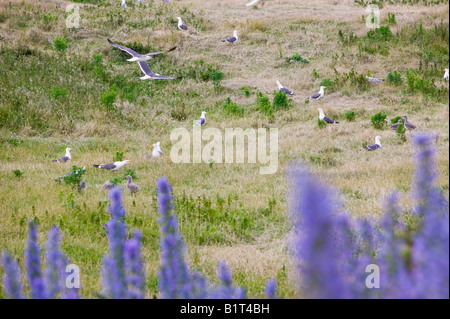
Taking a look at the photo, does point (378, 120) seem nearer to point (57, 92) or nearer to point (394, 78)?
point (394, 78)

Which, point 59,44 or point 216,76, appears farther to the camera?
point 59,44

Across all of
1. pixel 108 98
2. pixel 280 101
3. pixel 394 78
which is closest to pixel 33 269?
pixel 108 98

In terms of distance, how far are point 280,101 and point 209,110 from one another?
7.17ft

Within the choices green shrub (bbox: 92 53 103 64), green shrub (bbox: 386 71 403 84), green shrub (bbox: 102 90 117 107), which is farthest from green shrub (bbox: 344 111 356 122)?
green shrub (bbox: 92 53 103 64)

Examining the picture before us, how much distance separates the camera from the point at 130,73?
16922 mm

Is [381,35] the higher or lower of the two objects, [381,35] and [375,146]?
the higher

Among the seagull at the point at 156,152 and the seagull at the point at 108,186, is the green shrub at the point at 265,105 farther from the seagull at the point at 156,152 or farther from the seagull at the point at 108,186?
the seagull at the point at 108,186

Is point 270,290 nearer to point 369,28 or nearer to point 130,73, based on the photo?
point 130,73

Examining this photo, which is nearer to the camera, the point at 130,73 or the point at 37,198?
the point at 37,198

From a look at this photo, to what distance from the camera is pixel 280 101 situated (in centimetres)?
1366

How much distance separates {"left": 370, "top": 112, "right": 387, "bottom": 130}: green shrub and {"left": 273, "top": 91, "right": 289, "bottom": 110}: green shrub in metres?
2.91

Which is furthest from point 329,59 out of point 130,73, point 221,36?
point 130,73

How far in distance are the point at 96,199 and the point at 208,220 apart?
200 centimetres

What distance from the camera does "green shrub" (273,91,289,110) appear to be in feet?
44.6
